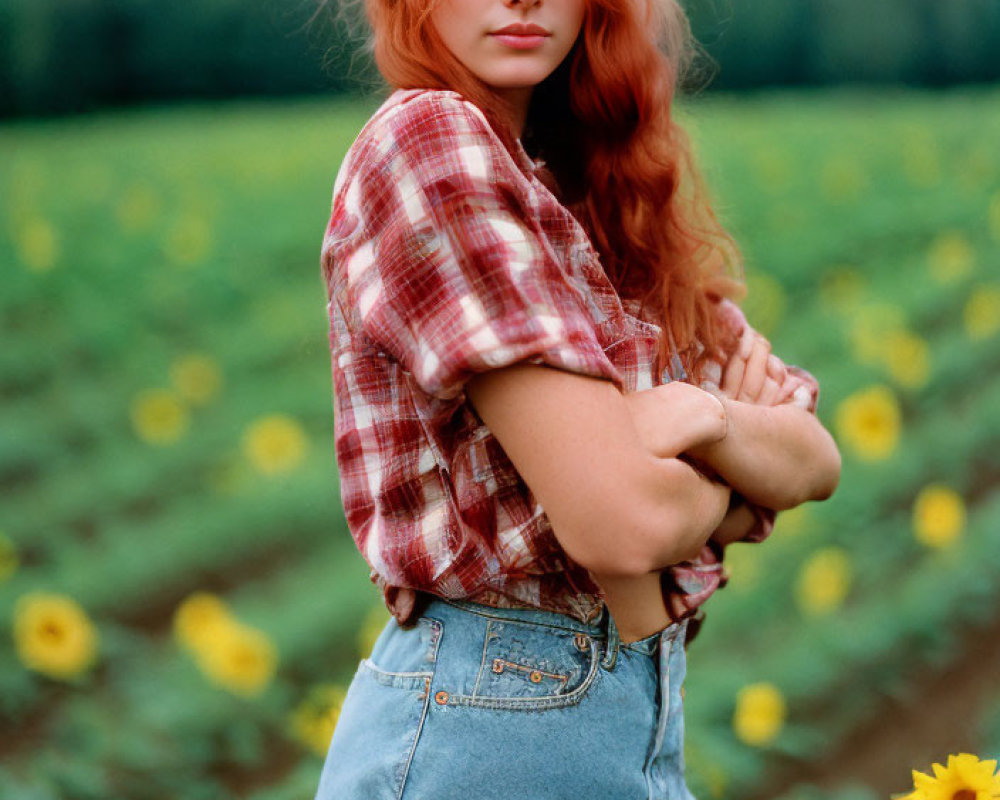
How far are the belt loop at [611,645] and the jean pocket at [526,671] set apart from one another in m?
0.02

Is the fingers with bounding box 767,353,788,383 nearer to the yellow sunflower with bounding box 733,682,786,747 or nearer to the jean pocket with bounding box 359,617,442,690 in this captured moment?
the jean pocket with bounding box 359,617,442,690

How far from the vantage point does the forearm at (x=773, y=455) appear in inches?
52.4

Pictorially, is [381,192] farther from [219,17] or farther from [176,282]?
[219,17]

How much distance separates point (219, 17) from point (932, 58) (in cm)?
1385

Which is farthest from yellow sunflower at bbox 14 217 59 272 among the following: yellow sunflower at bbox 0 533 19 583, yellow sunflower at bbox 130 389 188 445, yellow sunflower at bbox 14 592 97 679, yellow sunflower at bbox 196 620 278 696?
yellow sunflower at bbox 196 620 278 696

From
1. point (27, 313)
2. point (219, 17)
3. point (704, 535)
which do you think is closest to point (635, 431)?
point (704, 535)

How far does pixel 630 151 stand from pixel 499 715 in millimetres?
660

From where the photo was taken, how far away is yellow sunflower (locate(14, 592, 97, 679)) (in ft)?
10.4

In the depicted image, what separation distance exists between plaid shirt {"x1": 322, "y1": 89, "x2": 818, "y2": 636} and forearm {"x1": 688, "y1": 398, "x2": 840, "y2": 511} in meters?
0.10

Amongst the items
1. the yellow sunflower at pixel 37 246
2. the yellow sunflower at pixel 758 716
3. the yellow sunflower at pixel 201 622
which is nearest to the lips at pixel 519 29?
the yellow sunflower at pixel 758 716

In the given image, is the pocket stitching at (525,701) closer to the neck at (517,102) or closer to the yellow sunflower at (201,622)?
the neck at (517,102)

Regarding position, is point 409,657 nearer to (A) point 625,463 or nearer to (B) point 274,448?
(A) point 625,463

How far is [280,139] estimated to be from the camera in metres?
14.6

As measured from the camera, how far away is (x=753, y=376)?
1516 millimetres
